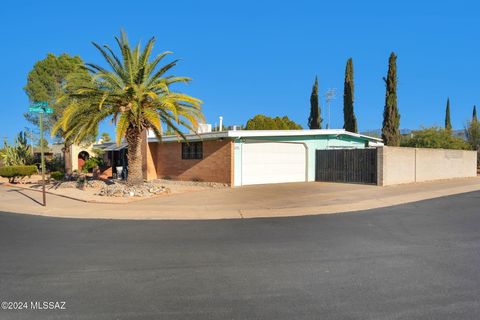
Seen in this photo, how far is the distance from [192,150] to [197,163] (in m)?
1.04

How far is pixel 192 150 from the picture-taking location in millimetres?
21938

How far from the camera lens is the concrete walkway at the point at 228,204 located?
11.2 m

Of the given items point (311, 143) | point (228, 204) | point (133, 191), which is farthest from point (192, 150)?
point (228, 204)

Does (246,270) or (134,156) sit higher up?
(134,156)

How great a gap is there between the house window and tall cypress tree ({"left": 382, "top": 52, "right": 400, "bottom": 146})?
757 inches

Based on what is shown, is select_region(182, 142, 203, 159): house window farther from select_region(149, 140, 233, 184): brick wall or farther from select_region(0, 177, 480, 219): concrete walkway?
select_region(0, 177, 480, 219): concrete walkway

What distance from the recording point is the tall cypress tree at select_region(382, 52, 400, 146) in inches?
1271

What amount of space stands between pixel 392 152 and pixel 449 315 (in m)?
16.6

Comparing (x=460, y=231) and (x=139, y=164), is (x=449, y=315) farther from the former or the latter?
(x=139, y=164)

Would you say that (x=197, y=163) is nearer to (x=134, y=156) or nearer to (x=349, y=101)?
(x=134, y=156)

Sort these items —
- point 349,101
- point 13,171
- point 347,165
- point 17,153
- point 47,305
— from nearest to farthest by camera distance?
point 47,305 < point 347,165 < point 13,171 < point 17,153 < point 349,101

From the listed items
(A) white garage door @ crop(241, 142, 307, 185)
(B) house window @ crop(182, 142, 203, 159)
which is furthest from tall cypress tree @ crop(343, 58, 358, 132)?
(B) house window @ crop(182, 142, 203, 159)

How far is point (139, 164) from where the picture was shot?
1655 cm

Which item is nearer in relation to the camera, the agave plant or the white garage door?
the white garage door
